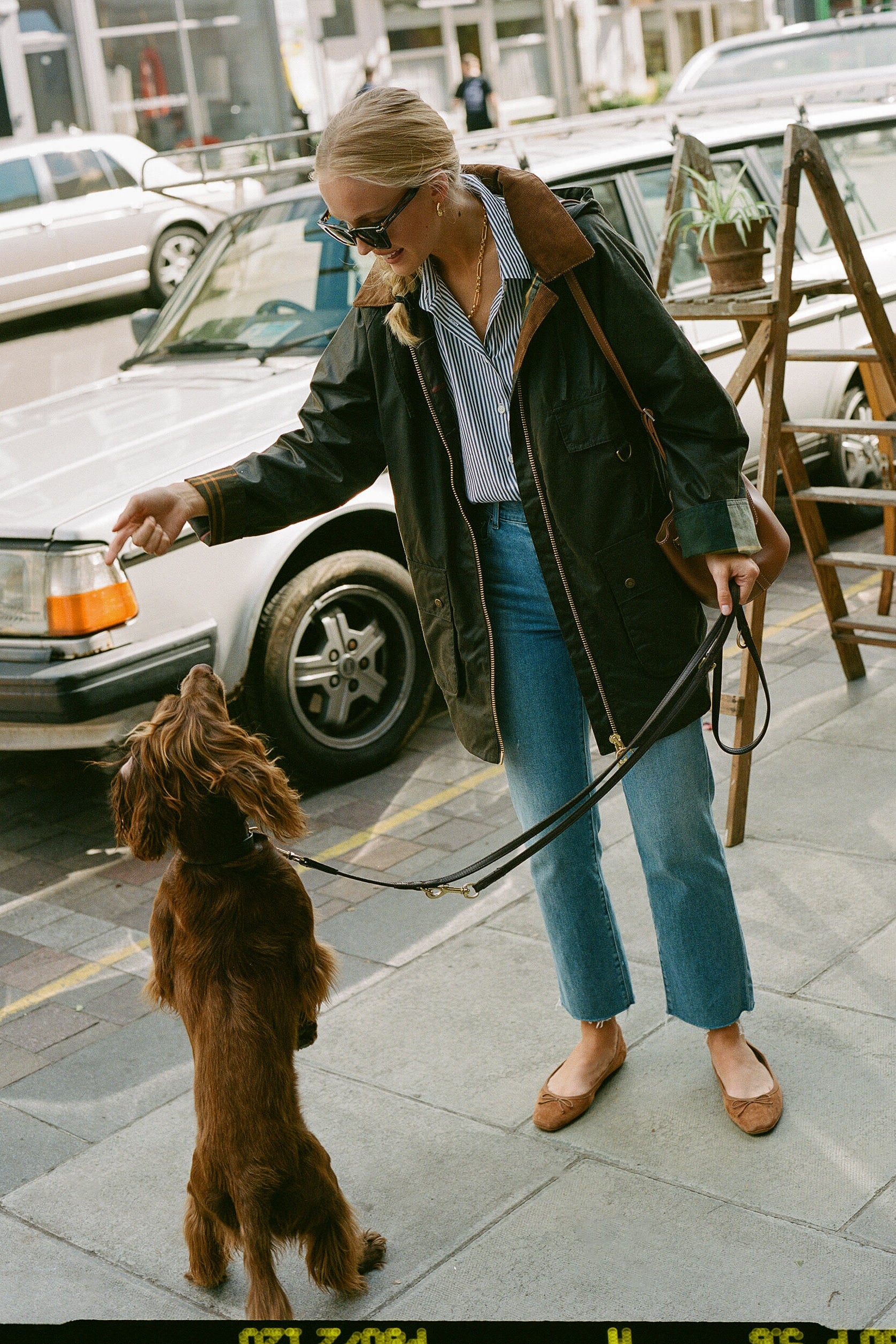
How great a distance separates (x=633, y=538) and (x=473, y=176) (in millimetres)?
790

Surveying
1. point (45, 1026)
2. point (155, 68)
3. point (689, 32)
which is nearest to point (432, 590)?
point (45, 1026)

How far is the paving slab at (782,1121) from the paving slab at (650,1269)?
9 cm

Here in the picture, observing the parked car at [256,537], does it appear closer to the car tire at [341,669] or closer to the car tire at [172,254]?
the car tire at [341,669]

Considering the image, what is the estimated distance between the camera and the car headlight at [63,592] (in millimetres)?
4547

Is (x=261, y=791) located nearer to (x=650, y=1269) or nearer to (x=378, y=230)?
(x=378, y=230)

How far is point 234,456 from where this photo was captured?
16.1 feet

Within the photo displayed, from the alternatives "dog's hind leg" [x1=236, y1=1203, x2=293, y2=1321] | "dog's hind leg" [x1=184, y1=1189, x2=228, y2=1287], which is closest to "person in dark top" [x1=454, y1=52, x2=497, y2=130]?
"dog's hind leg" [x1=184, y1=1189, x2=228, y2=1287]

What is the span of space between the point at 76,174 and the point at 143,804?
13649 millimetres

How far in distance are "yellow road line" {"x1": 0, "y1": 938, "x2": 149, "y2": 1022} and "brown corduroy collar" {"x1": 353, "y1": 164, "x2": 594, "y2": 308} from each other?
248 cm

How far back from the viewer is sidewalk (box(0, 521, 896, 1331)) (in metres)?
2.74

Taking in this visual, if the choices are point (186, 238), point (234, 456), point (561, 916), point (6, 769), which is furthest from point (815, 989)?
point (186, 238)

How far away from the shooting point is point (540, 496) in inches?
110

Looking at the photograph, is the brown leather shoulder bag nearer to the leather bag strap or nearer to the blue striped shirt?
the leather bag strap

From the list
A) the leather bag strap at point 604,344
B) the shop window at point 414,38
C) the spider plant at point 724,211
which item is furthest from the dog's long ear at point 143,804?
the shop window at point 414,38
